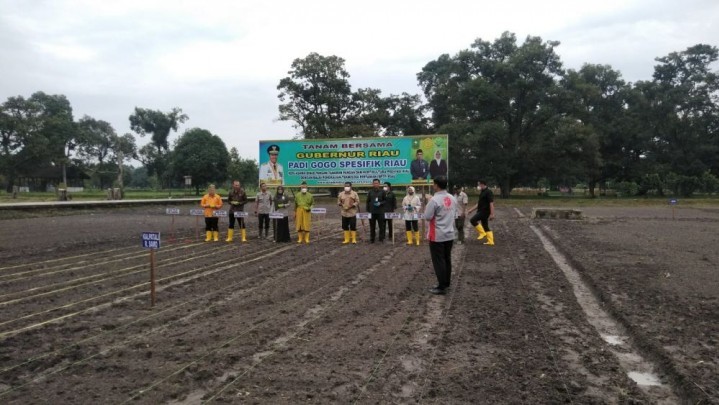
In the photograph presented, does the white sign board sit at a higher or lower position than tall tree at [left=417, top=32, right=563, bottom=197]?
lower

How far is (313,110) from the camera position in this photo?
52.1m

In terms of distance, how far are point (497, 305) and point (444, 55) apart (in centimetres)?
6196

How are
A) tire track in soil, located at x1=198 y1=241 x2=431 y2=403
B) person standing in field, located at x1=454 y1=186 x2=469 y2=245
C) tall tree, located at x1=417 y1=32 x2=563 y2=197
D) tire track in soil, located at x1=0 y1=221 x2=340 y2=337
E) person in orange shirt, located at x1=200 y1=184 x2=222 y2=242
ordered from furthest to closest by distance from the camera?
tall tree, located at x1=417 y1=32 x2=563 y2=197, person in orange shirt, located at x1=200 y1=184 x2=222 y2=242, person standing in field, located at x1=454 y1=186 x2=469 y2=245, tire track in soil, located at x1=0 y1=221 x2=340 y2=337, tire track in soil, located at x1=198 y1=241 x2=431 y2=403

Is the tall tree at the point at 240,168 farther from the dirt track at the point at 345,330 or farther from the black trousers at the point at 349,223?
the dirt track at the point at 345,330

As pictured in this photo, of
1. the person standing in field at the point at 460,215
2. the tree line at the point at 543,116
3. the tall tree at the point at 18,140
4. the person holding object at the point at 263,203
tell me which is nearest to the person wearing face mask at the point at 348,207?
the person holding object at the point at 263,203

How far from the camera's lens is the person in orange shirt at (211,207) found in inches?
555

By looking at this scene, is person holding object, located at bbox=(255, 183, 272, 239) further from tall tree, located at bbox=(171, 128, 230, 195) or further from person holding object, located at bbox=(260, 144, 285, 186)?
tall tree, located at bbox=(171, 128, 230, 195)

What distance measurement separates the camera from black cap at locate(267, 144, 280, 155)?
18.6 metres

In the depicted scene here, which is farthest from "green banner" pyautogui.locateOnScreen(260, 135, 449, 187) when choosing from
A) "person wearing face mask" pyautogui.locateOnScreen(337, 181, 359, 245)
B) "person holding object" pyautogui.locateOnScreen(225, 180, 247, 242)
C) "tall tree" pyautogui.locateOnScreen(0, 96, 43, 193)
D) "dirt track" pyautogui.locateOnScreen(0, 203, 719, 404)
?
"tall tree" pyautogui.locateOnScreen(0, 96, 43, 193)

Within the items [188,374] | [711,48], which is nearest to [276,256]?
[188,374]

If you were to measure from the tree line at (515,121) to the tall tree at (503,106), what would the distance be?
0.37 ft

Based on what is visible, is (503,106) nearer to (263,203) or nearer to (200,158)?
(200,158)

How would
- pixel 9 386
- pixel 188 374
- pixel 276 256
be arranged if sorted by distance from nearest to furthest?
pixel 9 386 < pixel 188 374 < pixel 276 256

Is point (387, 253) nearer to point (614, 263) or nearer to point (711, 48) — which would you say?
point (614, 263)
